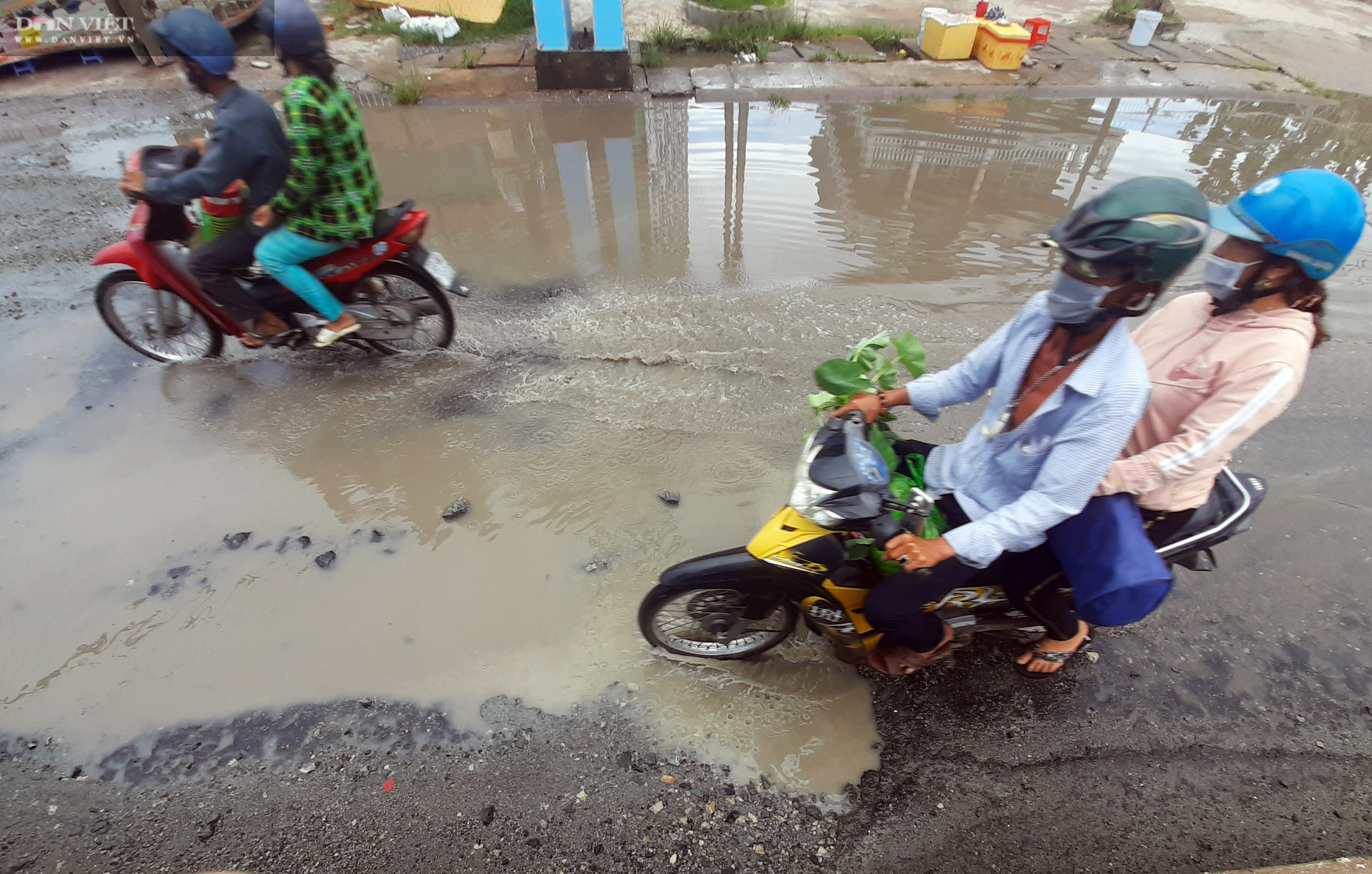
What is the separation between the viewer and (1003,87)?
8.61m

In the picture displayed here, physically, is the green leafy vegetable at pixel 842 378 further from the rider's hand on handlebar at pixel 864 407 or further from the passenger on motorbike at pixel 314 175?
the passenger on motorbike at pixel 314 175

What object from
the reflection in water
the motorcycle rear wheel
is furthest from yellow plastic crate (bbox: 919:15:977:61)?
the motorcycle rear wheel

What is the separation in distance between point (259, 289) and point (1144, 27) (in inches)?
500

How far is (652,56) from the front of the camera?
29.8ft

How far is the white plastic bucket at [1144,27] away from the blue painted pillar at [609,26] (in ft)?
→ 26.8

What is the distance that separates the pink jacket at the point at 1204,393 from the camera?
1790 mm

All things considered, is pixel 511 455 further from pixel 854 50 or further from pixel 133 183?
pixel 854 50

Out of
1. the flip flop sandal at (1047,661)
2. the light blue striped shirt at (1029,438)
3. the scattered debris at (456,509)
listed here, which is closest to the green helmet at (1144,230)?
the light blue striped shirt at (1029,438)

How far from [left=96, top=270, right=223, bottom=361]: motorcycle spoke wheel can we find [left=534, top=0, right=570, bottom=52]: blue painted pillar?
5.93 metres

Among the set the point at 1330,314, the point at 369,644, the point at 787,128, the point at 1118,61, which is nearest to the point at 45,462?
the point at 369,644

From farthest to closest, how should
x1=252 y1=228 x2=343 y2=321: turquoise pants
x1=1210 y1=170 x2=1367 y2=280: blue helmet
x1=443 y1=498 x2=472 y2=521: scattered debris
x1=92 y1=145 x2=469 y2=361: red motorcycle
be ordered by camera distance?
x1=92 y1=145 x2=469 y2=361: red motorcycle, x1=252 y1=228 x2=343 y2=321: turquoise pants, x1=443 y1=498 x2=472 y2=521: scattered debris, x1=1210 y1=170 x2=1367 y2=280: blue helmet

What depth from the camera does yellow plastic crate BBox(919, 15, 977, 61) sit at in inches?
360

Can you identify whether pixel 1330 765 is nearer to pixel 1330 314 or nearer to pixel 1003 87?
pixel 1330 314

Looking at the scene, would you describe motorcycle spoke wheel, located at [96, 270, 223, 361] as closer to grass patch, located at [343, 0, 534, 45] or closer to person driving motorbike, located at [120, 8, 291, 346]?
person driving motorbike, located at [120, 8, 291, 346]
